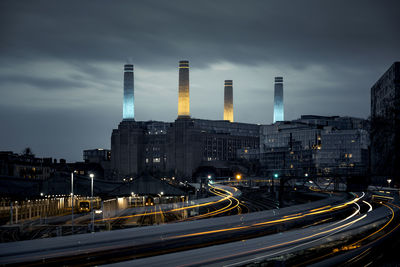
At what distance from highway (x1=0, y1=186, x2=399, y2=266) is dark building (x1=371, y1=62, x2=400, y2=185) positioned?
5126 centimetres

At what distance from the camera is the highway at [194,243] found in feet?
120

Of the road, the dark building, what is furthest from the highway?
the dark building

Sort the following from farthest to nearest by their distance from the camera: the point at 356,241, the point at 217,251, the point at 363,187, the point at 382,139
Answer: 1. the point at 382,139
2. the point at 363,187
3. the point at 356,241
4. the point at 217,251

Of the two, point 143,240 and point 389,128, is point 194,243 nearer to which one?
point 143,240

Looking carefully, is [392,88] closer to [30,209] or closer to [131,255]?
[30,209]

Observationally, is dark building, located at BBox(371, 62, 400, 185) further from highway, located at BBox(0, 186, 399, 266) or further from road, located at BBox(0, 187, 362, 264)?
road, located at BBox(0, 187, 362, 264)

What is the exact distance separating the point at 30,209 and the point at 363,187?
170 feet

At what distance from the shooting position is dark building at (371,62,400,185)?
112 m

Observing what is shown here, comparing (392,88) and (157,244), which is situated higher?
(392,88)

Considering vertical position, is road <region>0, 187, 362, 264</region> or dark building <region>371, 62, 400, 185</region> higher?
dark building <region>371, 62, 400, 185</region>

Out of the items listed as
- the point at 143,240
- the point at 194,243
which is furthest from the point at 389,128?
the point at 143,240

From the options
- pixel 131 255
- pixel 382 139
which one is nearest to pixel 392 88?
pixel 382 139

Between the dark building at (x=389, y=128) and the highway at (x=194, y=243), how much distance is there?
51.3 m

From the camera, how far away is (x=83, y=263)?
36.4 meters
